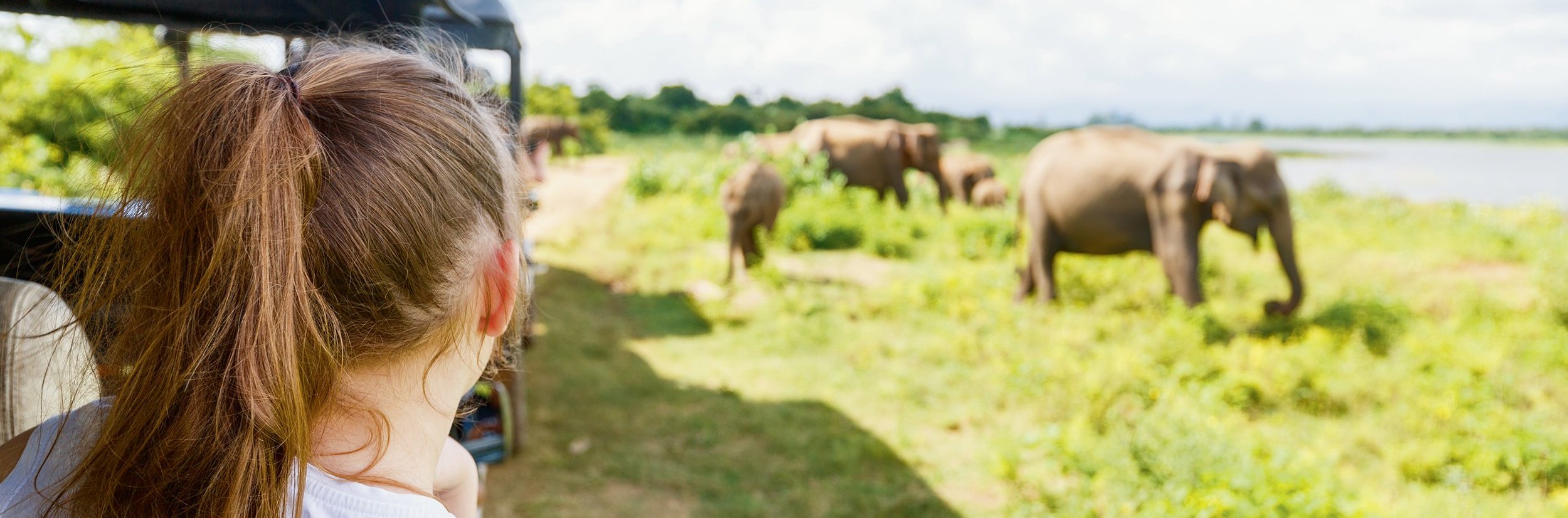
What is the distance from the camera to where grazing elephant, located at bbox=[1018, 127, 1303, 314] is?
23.1 ft

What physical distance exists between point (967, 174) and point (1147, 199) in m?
10.6

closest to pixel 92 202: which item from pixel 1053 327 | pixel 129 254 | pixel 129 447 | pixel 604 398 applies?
pixel 129 254

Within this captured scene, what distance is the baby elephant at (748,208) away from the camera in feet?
29.4

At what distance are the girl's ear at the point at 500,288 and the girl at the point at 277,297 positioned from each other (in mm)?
37

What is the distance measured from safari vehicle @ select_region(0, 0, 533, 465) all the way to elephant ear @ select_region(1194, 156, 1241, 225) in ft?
17.9

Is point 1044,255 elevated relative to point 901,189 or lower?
elevated

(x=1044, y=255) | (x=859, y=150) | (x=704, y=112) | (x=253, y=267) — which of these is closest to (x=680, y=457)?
(x=253, y=267)

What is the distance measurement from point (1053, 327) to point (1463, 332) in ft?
9.63

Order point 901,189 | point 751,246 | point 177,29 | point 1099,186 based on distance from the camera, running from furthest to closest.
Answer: point 901,189 → point 751,246 → point 1099,186 → point 177,29

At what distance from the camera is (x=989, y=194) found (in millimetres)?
17062

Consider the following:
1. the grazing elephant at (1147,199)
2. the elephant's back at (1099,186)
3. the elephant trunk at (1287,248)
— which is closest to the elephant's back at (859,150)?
the grazing elephant at (1147,199)

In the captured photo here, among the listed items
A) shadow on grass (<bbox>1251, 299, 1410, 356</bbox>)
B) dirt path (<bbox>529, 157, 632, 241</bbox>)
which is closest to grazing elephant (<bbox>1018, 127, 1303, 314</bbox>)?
shadow on grass (<bbox>1251, 299, 1410, 356</bbox>)

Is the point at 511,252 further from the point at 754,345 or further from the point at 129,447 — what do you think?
the point at 754,345

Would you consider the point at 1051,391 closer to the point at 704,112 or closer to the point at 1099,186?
the point at 1099,186
